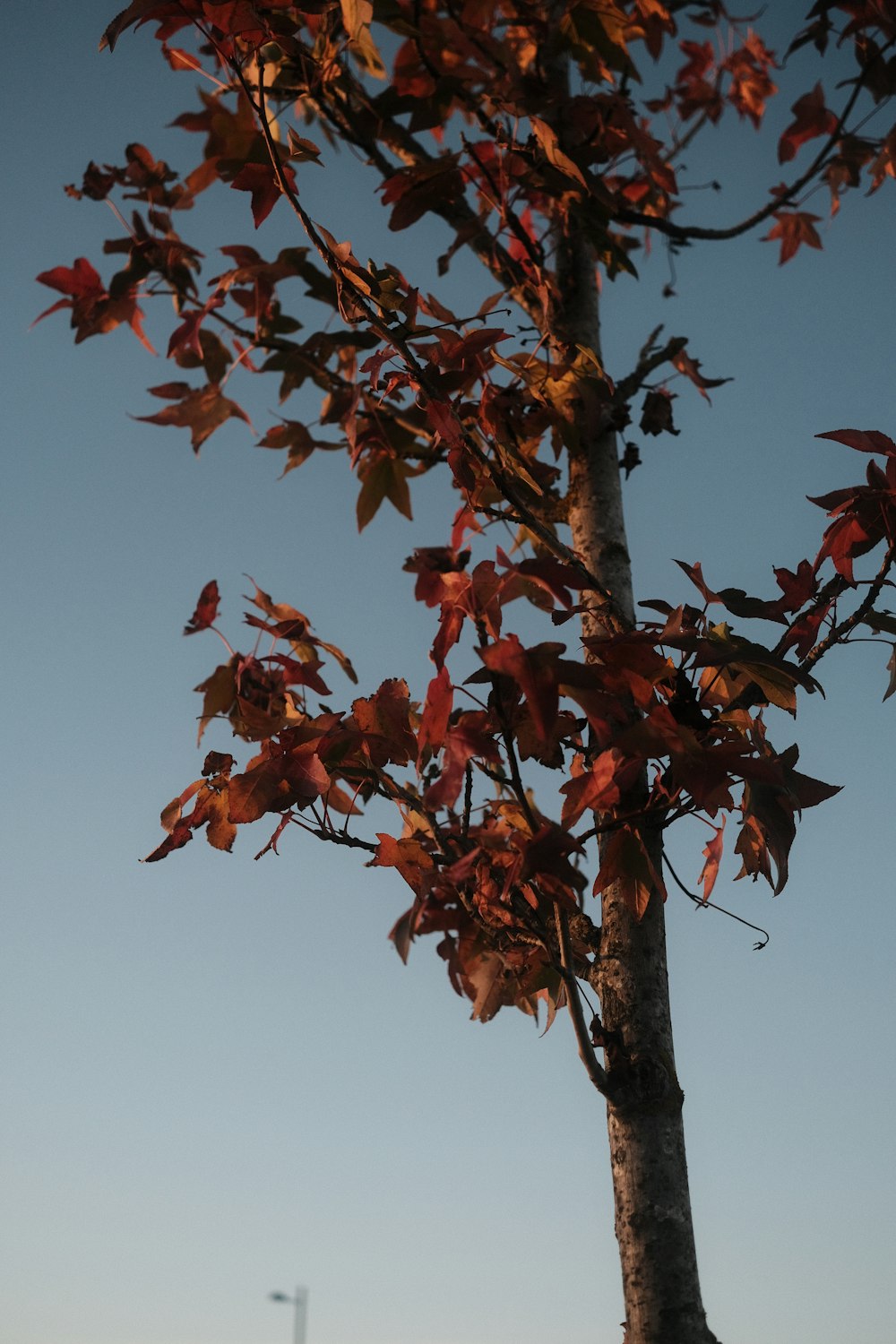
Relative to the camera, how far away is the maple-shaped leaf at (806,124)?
6.93 ft

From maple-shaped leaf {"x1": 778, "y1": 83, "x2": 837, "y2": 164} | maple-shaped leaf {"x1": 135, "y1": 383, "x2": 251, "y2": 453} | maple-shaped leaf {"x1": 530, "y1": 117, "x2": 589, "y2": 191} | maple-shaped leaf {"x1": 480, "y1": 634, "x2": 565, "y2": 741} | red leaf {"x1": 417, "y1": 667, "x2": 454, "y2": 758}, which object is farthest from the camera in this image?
maple-shaped leaf {"x1": 778, "y1": 83, "x2": 837, "y2": 164}

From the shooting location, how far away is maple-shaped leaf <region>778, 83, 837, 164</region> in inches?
83.2

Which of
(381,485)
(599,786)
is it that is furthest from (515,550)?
(599,786)

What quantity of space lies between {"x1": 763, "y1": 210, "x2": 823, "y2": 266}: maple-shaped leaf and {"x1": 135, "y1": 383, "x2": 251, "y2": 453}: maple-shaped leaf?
1.38 metres

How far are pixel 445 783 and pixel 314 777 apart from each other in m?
0.27

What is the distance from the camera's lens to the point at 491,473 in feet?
4.35

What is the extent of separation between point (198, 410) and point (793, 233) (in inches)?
58.1

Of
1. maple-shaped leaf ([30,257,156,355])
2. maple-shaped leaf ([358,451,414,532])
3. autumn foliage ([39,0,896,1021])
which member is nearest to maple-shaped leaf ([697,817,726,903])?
autumn foliage ([39,0,896,1021])

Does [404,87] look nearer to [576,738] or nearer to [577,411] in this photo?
[577,411]

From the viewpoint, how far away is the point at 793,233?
236cm

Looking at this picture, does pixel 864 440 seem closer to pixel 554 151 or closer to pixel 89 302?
pixel 554 151

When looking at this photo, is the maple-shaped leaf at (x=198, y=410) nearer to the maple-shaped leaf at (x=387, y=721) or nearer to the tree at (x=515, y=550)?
the tree at (x=515, y=550)

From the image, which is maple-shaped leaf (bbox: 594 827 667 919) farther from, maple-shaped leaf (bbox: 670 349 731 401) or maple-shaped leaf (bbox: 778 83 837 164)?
maple-shaped leaf (bbox: 778 83 837 164)

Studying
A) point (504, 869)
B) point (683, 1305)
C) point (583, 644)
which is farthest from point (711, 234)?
point (683, 1305)
